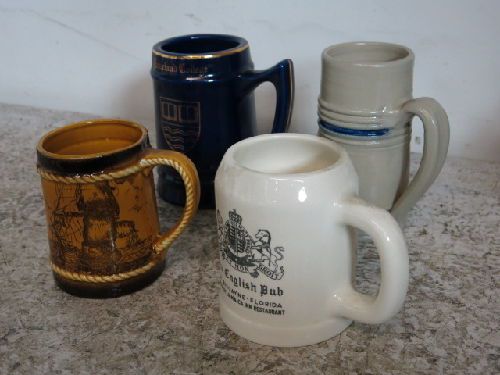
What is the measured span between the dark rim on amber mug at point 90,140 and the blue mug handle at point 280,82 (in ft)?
0.46

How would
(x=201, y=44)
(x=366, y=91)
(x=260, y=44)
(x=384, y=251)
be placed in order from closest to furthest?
1. (x=384, y=251)
2. (x=366, y=91)
3. (x=201, y=44)
4. (x=260, y=44)

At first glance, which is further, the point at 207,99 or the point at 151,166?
the point at 207,99

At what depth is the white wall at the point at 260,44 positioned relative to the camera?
2.57 feet

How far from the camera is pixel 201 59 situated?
2.18ft

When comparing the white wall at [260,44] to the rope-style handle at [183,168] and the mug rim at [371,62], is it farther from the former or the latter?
the rope-style handle at [183,168]

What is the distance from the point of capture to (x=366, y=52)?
67cm

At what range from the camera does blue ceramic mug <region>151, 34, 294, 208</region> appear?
0.67 metres

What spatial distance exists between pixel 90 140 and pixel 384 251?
0.97 feet

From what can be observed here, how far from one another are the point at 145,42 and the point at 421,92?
381mm

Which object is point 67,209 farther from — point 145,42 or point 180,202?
point 145,42

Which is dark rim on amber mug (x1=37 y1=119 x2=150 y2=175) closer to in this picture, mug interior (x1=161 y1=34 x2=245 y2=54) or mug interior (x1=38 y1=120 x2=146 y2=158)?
mug interior (x1=38 y1=120 x2=146 y2=158)

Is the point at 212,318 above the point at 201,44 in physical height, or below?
below

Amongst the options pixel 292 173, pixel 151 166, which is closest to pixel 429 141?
pixel 292 173

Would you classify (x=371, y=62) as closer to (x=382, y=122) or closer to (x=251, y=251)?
(x=382, y=122)
